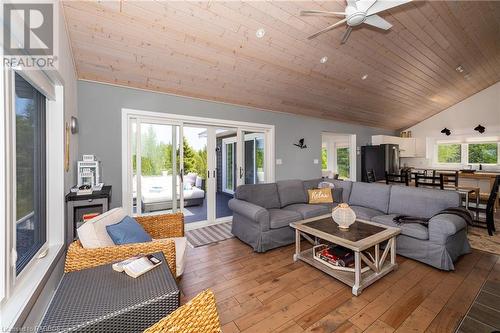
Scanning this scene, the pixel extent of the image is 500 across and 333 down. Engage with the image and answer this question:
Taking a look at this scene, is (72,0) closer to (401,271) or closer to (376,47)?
(376,47)

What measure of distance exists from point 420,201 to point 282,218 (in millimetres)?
1999

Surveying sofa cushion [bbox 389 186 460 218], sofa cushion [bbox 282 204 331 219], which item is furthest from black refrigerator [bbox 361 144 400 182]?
sofa cushion [bbox 282 204 331 219]

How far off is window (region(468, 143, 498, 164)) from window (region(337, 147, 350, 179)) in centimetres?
338

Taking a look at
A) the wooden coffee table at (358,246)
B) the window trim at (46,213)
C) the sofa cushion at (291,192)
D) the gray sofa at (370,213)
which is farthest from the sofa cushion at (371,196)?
the window trim at (46,213)

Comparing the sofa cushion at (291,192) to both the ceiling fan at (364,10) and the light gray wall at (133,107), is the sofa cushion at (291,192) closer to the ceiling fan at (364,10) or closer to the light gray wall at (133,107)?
the light gray wall at (133,107)

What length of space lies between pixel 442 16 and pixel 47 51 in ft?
15.7

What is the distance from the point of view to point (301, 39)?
3021 millimetres

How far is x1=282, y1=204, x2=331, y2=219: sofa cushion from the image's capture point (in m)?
3.35

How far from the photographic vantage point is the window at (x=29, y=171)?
1.50m

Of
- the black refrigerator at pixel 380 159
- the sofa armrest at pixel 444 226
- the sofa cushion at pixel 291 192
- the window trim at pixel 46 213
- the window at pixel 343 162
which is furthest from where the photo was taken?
the window at pixel 343 162

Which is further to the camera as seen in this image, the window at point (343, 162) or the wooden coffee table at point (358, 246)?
the window at point (343, 162)

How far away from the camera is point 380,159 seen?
637cm

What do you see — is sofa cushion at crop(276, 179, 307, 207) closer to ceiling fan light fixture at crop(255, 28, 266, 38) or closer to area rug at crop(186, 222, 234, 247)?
area rug at crop(186, 222, 234, 247)

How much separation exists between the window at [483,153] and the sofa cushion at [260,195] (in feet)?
21.7
